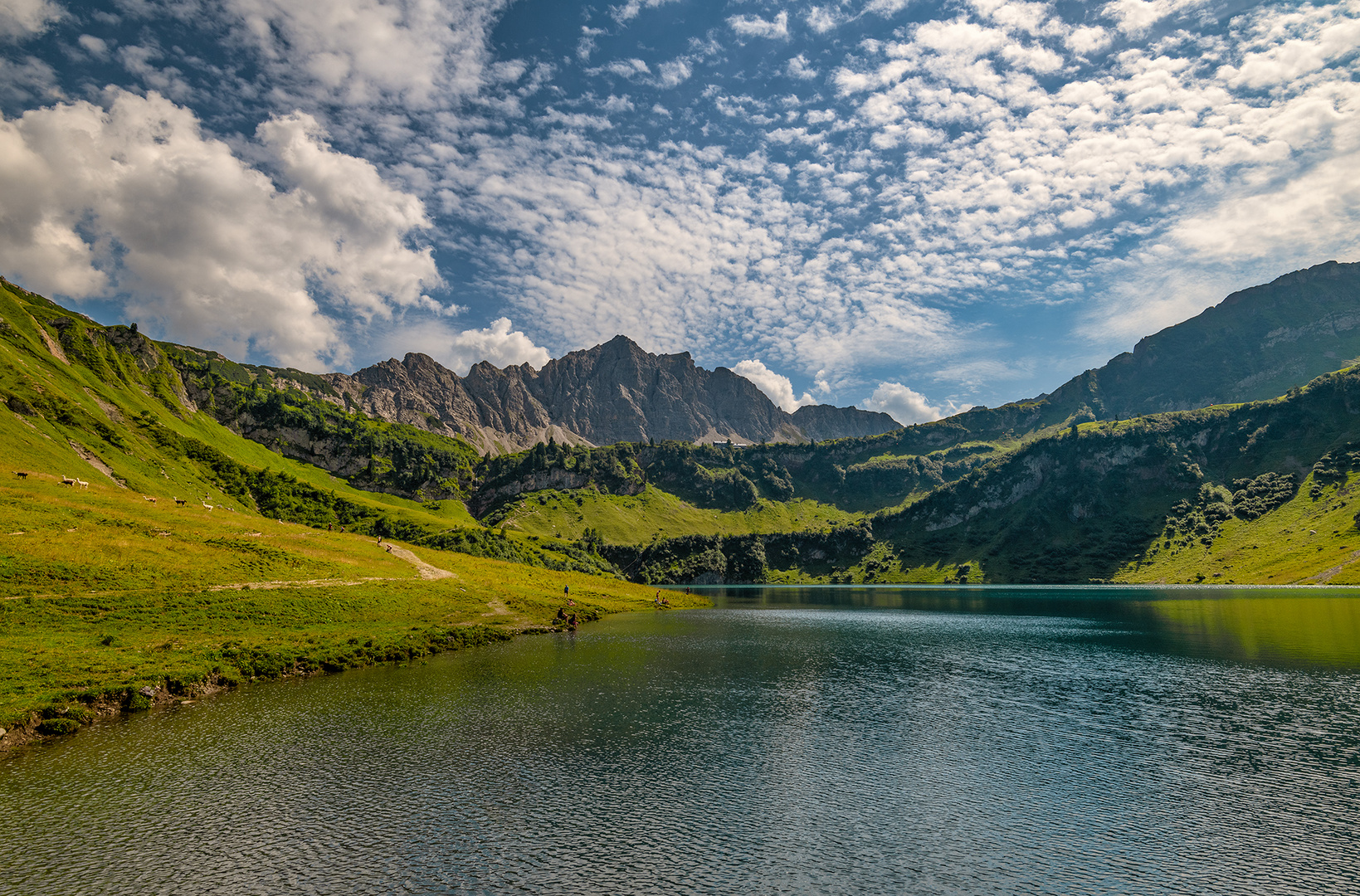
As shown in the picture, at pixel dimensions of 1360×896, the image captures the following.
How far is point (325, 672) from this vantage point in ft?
203

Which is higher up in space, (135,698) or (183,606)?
(183,606)

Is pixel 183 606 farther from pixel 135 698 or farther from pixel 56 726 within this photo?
pixel 56 726

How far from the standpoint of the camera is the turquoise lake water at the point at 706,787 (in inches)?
948

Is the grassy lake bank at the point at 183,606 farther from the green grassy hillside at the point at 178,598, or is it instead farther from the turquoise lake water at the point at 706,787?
the turquoise lake water at the point at 706,787

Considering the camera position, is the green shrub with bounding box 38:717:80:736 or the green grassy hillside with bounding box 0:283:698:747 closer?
the green shrub with bounding box 38:717:80:736

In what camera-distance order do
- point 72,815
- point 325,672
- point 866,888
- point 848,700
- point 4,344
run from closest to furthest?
point 866,888
point 72,815
point 848,700
point 325,672
point 4,344

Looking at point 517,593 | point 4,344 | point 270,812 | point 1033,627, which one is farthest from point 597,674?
point 4,344

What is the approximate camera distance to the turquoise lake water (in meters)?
24.1

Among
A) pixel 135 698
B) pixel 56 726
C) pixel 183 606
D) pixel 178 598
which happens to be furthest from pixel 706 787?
pixel 178 598

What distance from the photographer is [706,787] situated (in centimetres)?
3344

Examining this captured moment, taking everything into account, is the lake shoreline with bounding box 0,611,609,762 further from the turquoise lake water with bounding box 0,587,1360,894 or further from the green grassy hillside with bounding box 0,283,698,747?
the turquoise lake water with bounding box 0,587,1360,894

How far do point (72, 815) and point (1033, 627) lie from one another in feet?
426

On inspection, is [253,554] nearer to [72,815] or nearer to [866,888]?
[72,815]

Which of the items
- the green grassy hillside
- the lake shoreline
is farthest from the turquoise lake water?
the green grassy hillside
